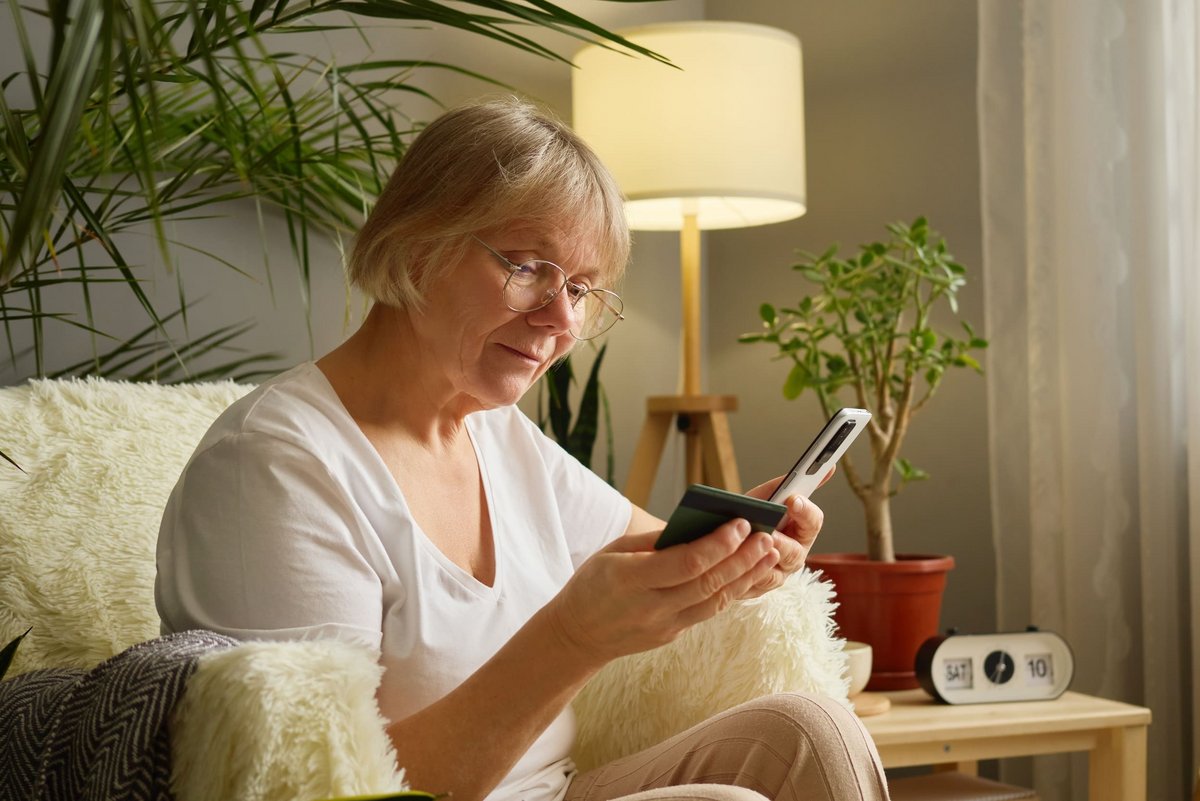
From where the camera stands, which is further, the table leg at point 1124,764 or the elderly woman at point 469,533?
the table leg at point 1124,764

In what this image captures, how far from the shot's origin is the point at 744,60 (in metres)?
2.05

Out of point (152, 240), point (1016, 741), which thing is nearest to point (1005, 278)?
point (1016, 741)

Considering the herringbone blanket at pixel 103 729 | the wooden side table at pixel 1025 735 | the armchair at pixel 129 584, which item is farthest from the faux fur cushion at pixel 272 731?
the wooden side table at pixel 1025 735

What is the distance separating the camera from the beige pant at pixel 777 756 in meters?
1.05

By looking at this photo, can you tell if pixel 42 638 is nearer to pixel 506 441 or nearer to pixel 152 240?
pixel 506 441

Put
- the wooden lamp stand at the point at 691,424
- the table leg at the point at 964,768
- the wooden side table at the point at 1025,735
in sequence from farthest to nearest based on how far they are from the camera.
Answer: the wooden lamp stand at the point at 691,424
the table leg at the point at 964,768
the wooden side table at the point at 1025,735

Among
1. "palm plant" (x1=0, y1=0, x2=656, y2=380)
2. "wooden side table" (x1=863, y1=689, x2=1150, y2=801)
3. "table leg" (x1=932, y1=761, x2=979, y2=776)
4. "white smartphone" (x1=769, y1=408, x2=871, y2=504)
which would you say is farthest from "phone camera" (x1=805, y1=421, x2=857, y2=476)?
"table leg" (x1=932, y1=761, x2=979, y2=776)

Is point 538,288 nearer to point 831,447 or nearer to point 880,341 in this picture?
point 831,447

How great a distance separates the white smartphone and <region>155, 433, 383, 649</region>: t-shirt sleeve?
0.37 metres

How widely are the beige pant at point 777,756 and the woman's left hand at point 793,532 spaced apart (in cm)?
12

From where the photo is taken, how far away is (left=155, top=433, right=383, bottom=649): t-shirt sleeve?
936mm

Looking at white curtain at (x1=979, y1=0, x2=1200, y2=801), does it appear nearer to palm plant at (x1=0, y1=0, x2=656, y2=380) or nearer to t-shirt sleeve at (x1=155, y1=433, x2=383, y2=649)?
palm plant at (x1=0, y1=0, x2=656, y2=380)

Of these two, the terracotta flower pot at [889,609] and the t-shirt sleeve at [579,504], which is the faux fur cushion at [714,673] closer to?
the t-shirt sleeve at [579,504]

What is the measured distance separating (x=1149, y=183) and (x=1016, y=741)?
3.12ft
